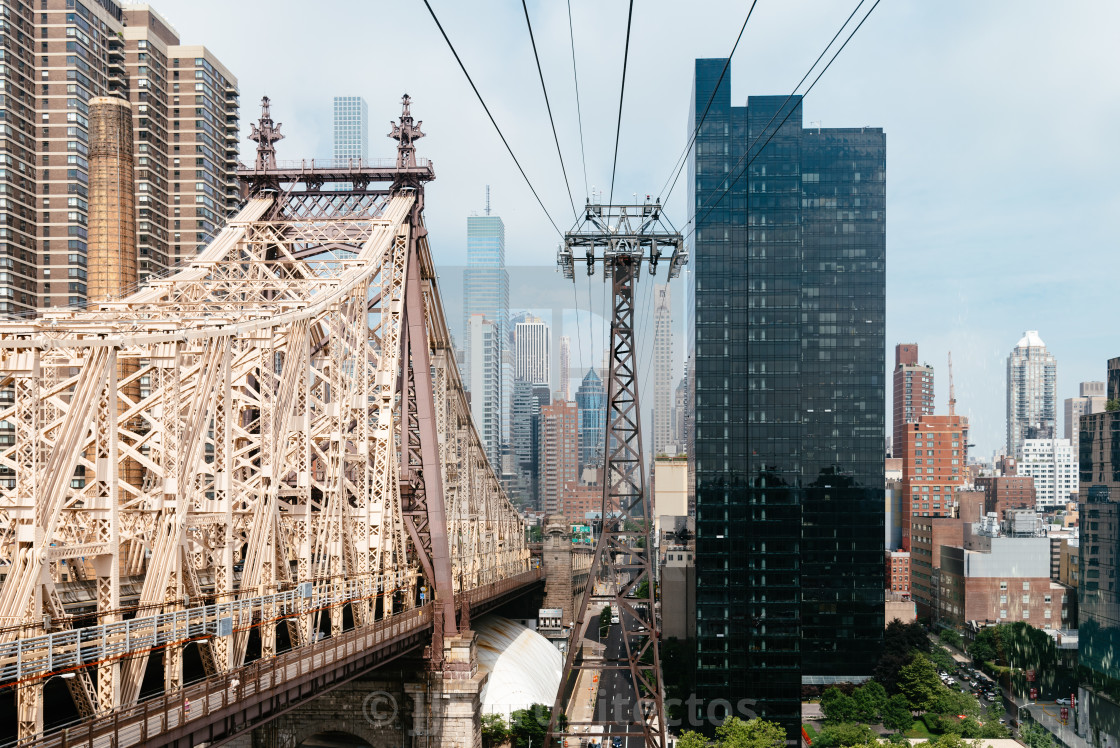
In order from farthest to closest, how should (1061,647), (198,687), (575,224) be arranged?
(1061,647) < (575,224) < (198,687)

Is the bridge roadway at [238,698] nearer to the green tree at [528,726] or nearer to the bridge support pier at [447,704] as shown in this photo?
the bridge support pier at [447,704]

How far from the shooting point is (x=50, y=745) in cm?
1423

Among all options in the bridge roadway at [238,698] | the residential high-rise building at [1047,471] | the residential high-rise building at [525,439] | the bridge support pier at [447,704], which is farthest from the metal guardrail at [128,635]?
the residential high-rise building at [525,439]

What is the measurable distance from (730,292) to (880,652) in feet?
91.7

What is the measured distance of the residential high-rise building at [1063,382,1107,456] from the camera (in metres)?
58.4

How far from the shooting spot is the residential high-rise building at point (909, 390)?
112 meters

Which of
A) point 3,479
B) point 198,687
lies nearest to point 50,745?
point 198,687

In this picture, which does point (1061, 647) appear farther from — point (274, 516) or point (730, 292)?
point (274, 516)

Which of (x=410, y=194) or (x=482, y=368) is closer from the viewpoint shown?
(x=410, y=194)

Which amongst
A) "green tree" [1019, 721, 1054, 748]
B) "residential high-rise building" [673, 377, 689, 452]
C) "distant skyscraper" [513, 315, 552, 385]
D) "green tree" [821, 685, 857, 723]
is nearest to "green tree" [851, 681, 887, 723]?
"green tree" [821, 685, 857, 723]

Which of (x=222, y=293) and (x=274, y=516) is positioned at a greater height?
(x=222, y=293)

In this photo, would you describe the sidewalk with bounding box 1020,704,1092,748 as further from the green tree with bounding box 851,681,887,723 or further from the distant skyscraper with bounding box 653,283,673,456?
the distant skyscraper with bounding box 653,283,673,456

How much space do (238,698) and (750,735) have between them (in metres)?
29.4

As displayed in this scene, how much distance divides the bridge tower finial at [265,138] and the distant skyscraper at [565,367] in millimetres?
51192
